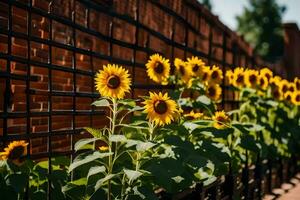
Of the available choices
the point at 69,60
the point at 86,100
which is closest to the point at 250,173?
the point at 86,100

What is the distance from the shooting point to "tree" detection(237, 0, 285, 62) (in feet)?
170

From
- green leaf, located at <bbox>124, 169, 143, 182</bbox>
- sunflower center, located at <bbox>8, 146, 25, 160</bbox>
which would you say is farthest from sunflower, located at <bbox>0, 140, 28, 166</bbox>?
green leaf, located at <bbox>124, 169, 143, 182</bbox>

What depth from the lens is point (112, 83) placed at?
2.49 metres

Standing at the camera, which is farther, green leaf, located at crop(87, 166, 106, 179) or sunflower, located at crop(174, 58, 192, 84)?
sunflower, located at crop(174, 58, 192, 84)

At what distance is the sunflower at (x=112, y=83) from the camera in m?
2.49

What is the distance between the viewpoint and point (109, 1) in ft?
15.0

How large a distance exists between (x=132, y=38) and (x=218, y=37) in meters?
2.52

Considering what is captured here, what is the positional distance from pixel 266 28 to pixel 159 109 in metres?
52.1

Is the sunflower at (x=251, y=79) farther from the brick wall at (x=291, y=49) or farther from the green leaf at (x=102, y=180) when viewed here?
the brick wall at (x=291, y=49)

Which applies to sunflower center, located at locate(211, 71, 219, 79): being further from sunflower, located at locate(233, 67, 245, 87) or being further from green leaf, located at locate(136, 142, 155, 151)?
green leaf, located at locate(136, 142, 155, 151)

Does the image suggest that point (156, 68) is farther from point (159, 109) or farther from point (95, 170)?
point (95, 170)

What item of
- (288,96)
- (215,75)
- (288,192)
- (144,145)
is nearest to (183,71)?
(215,75)

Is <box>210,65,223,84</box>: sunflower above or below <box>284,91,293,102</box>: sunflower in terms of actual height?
above

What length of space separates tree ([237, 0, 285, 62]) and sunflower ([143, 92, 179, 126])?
5042 centimetres
